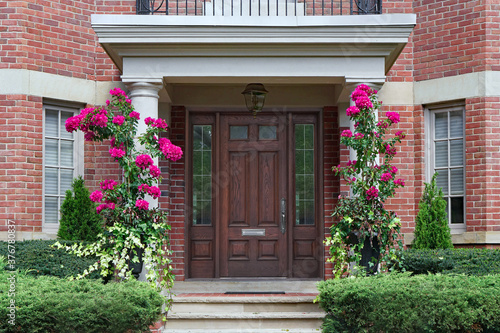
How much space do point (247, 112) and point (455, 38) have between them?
10.2 ft

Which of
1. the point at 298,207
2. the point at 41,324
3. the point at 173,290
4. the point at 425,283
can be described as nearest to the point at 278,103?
the point at 298,207

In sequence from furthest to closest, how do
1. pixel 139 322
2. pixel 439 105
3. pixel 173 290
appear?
1. pixel 439 105
2. pixel 173 290
3. pixel 139 322

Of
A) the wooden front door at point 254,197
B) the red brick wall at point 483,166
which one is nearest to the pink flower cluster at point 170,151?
the wooden front door at point 254,197

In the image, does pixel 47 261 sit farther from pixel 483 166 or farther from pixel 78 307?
pixel 483 166

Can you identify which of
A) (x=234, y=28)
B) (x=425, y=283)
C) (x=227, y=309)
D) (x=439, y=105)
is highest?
(x=234, y=28)

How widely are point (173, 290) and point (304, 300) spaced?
1.94m

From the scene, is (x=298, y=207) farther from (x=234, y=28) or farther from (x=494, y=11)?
(x=494, y=11)

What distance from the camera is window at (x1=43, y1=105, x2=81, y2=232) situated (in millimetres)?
8773

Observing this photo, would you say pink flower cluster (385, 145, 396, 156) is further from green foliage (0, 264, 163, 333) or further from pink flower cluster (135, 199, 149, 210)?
green foliage (0, 264, 163, 333)

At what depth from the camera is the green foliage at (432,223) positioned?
858 centimetres

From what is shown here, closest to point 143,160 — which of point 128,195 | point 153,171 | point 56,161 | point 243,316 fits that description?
point 153,171

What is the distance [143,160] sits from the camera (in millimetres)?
7066

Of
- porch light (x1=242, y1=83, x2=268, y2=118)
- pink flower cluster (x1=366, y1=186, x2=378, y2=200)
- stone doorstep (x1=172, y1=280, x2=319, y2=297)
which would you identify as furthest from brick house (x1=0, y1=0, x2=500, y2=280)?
pink flower cluster (x1=366, y1=186, x2=378, y2=200)

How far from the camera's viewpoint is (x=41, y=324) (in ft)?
18.1
